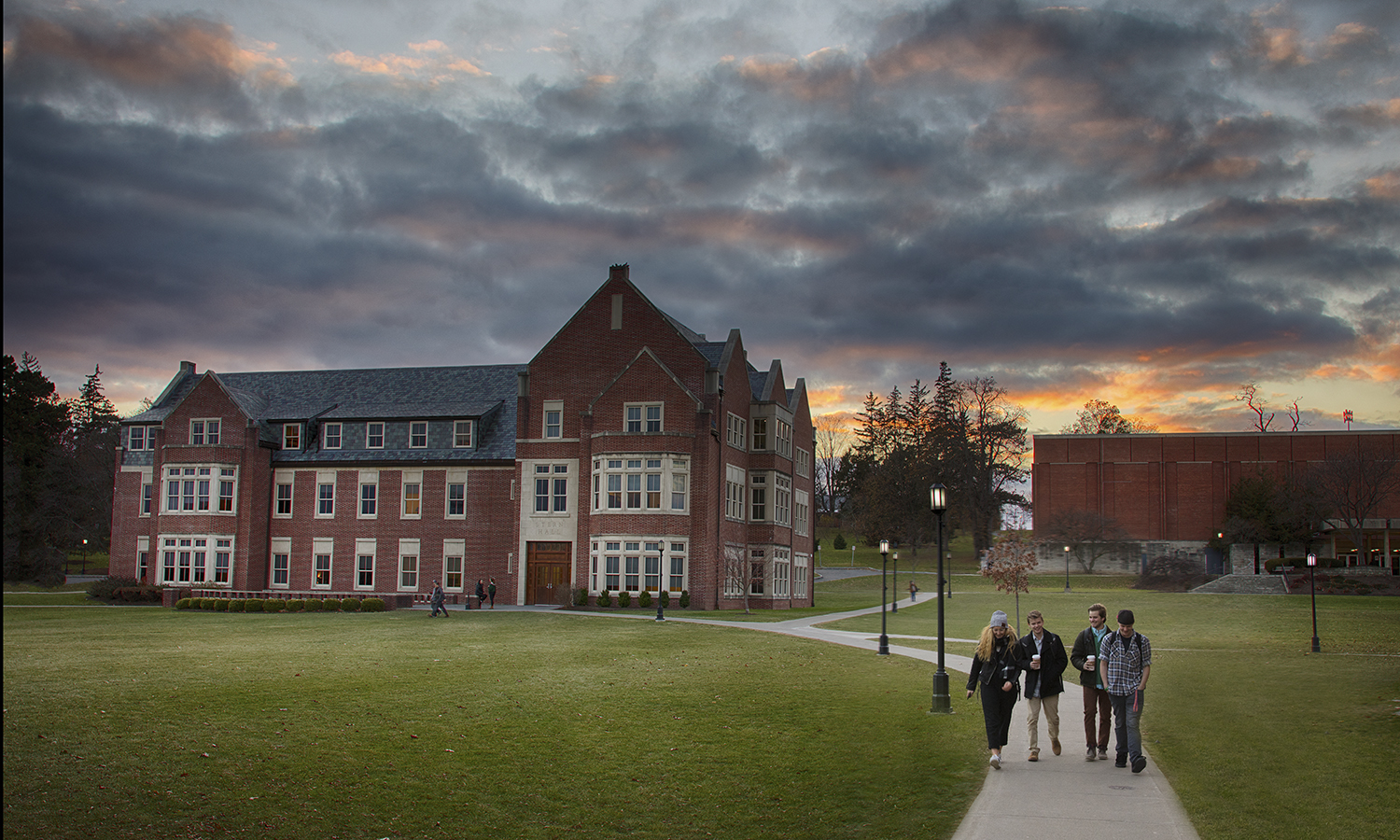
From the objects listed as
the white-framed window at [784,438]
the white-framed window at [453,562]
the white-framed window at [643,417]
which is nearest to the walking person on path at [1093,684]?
the white-framed window at [643,417]

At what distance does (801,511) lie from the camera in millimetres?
60406

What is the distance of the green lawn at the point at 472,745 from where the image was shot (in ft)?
39.3

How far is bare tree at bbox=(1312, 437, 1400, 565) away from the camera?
77312 mm

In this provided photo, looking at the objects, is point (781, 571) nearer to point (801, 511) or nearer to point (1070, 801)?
point (801, 511)

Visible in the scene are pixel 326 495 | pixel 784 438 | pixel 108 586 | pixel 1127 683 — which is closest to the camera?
pixel 1127 683

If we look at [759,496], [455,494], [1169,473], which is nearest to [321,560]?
[455,494]

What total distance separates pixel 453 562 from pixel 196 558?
13876 mm

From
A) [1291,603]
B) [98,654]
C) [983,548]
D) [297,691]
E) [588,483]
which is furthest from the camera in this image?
[983,548]

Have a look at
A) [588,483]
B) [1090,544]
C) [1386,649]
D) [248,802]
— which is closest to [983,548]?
[1090,544]

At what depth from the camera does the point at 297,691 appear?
19.8 meters

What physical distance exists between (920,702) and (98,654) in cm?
1952

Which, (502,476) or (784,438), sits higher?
(784,438)

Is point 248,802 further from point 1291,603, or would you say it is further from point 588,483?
point 1291,603

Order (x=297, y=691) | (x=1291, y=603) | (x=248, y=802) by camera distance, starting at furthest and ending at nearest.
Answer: (x=1291, y=603) → (x=297, y=691) → (x=248, y=802)
